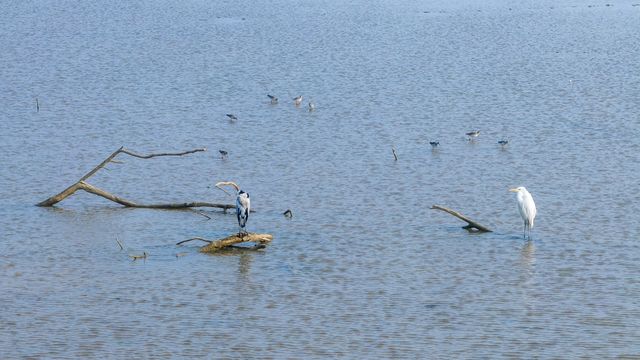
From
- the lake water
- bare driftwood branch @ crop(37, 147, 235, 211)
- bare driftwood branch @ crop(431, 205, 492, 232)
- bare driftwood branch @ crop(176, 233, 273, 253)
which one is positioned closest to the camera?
the lake water

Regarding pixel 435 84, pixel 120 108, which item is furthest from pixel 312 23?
pixel 120 108

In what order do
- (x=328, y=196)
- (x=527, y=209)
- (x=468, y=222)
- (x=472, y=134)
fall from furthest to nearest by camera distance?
(x=472, y=134) → (x=328, y=196) → (x=468, y=222) → (x=527, y=209)

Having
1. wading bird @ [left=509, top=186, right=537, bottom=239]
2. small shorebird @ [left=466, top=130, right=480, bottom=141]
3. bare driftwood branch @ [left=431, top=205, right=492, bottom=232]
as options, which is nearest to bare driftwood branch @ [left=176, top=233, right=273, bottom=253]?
bare driftwood branch @ [left=431, top=205, right=492, bottom=232]

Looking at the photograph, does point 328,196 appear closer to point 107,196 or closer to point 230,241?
point 107,196

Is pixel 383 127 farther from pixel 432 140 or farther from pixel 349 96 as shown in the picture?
pixel 349 96

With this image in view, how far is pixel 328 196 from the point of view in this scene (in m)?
23.8

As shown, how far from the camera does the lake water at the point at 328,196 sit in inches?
628

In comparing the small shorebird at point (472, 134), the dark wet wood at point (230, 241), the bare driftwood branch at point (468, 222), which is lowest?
the dark wet wood at point (230, 241)

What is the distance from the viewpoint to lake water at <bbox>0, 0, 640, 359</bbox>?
15.9m

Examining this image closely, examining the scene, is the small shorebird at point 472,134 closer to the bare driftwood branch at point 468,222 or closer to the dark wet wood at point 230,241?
the bare driftwood branch at point 468,222

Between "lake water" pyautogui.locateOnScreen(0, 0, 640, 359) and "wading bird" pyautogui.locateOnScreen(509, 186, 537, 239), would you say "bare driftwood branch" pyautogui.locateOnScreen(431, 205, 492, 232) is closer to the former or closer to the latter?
"lake water" pyautogui.locateOnScreen(0, 0, 640, 359)

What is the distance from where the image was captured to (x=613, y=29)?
52.9 meters

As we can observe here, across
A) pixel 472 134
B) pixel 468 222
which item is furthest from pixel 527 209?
pixel 472 134

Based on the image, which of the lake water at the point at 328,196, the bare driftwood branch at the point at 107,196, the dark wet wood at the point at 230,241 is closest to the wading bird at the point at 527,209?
the lake water at the point at 328,196
